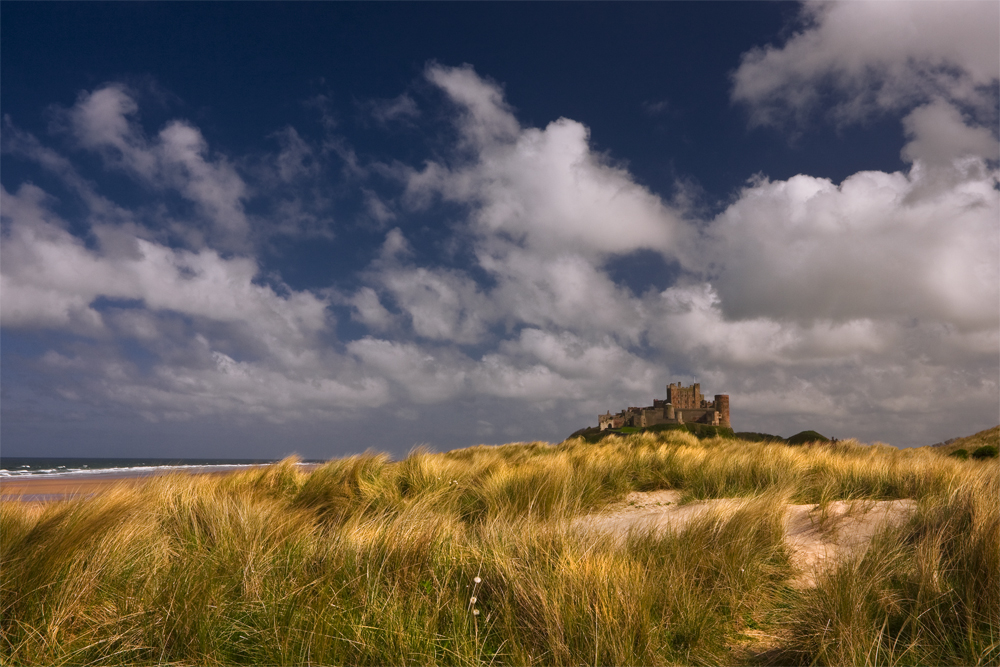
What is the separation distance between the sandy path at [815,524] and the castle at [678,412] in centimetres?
4532

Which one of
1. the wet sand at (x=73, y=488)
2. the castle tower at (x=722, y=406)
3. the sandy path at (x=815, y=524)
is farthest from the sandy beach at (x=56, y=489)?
the castle tower at (x=722, y=406)

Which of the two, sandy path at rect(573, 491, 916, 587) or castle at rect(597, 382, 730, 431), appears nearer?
sandy path at rect(573, 491, 916, 587)

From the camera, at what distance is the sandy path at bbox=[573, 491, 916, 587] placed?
155 inches

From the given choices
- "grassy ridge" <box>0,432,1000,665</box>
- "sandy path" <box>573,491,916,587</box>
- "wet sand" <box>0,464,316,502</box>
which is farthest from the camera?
"wet sand" <box>0,464,316,502</box>

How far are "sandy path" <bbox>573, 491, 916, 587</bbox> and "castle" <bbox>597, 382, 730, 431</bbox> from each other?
4532 centimetres

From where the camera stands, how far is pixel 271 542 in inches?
159

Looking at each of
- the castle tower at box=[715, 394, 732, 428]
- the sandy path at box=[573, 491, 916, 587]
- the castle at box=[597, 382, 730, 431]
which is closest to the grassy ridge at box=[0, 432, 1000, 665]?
the sandy path at box=[573, 491, 916, 587]

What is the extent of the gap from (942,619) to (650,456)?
6.69 metres

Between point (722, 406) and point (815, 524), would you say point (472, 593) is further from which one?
point (722, 406)

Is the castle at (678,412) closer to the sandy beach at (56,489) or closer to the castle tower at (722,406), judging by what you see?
the castle tower at (722,406)

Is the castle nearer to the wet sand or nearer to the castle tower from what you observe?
the castle tower

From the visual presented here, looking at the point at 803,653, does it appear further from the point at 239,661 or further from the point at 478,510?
the point at 478,510

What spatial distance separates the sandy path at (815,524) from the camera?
12.9 feet

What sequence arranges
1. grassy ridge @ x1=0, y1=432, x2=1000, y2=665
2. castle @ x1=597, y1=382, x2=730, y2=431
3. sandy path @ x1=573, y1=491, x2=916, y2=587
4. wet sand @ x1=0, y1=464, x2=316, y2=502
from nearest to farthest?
grassy ridge @ x1=0, y1=432, x2=1000, y2=665, sandy path @ x1=573, y1=491, x2=916, y2=587, wet sand @ x1=0, y1=464, x2=316, y2=502, castle @ x1=597, y1=382, x2=730, y2=431
